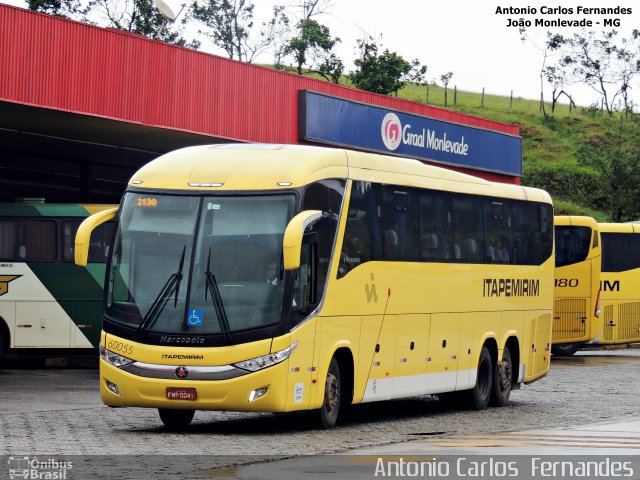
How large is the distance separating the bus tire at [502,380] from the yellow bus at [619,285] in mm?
15653

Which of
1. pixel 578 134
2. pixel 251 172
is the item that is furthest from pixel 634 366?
pixel 578 134

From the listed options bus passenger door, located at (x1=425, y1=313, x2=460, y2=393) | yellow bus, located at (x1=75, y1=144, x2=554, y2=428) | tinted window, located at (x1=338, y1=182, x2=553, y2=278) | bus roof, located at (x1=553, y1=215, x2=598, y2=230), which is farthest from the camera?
bus roof, located at (x1=553, y1=215, x2=598, y2=230)

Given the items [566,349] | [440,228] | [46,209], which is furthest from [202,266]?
[566,349]

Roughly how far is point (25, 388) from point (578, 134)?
81771mm

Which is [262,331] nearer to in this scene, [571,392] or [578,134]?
[571,392]

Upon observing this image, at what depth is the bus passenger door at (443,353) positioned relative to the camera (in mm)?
19172

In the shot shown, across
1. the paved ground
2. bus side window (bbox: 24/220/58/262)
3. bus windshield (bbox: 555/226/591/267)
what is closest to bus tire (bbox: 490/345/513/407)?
the paved ground

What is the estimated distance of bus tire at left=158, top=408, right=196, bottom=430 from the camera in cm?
1636

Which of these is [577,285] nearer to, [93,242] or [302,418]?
[93,242]

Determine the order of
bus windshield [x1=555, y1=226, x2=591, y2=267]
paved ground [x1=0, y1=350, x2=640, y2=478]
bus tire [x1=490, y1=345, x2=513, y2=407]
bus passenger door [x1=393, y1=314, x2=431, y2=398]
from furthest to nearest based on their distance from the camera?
bus windshield [x1=555, y1=226, x2=591, y2=267]
bus tire [x1=490, y1=345, x2=513, y2=407]
bus passenger door [x1=393, y1=314, x2=431, y2=398]
paved ground [x1=0, y1=350, x2=640, y2=478]

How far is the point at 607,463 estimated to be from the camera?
41.0 feet

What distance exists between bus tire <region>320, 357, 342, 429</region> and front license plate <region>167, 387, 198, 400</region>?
1.77 m

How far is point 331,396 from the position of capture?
16.4 m

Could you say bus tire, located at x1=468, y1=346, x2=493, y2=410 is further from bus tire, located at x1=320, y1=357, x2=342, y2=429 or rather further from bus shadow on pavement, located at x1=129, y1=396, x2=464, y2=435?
bus tire, located at x1=320, y1=357, x2=342, y2=429
